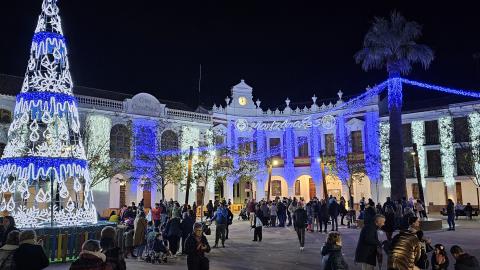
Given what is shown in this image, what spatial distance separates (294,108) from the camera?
153 feet

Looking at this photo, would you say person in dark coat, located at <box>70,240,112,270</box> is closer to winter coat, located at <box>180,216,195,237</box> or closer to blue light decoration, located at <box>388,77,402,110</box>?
winter coat, located at <box>180,216,195,237</box>

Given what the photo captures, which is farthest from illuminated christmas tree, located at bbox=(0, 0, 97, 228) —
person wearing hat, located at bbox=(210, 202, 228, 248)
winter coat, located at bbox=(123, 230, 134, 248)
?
person wearing hat, located at bbox=(210, 202, 228, 248)

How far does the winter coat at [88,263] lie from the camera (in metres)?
4.84

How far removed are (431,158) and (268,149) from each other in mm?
14350

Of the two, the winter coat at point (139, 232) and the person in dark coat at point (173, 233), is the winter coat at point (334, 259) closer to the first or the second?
the person in dark coat at point (173, 233)

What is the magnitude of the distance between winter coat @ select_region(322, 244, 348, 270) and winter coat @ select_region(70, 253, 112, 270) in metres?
2.94

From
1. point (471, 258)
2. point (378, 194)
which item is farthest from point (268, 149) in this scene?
point (471, 258)

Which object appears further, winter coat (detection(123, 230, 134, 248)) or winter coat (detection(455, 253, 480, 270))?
winter coat (detection(123, 230, 134, 248))

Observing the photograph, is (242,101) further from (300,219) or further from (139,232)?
(139,232)

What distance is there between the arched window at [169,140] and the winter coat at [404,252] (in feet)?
100

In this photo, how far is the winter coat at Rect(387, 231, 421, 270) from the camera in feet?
17.2

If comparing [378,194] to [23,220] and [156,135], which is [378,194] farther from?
[23,220]

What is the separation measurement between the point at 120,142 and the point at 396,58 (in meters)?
20.8

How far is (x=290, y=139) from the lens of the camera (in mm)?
42750
